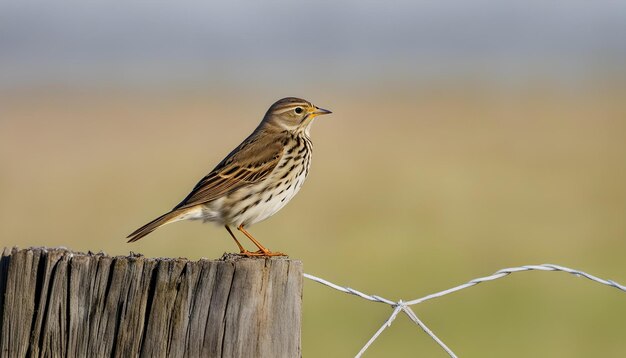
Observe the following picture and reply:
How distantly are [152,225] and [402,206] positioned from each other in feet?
52.8

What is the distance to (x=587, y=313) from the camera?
1623cm

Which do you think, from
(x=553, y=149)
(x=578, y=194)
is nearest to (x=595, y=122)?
(x=553, y=149)

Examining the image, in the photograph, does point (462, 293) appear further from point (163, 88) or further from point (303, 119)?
point (163, 88)

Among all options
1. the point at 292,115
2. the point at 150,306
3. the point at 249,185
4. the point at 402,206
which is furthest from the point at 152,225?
the point at 402,206

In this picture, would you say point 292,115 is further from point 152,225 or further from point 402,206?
point 402,206

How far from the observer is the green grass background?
52.5 feet

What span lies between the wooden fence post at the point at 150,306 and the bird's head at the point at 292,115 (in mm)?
5006

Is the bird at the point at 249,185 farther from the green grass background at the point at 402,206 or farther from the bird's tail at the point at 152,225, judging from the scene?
the green grass background at the point at 402,206

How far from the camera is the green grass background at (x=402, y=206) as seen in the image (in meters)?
16.0

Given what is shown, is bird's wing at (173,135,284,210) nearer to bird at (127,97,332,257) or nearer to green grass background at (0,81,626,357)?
bird at (127,97,332,257)

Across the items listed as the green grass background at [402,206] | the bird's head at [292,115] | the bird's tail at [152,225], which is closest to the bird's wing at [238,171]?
the bird's tail at [152,225]

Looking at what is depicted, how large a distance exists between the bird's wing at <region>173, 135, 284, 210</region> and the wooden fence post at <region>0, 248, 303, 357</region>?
3.60 meters

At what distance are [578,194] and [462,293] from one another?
23.2 ft

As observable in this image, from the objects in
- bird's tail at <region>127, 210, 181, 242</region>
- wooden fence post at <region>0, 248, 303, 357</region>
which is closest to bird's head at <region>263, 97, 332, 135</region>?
bird's tail at <region>127, 210, 181, 242</region>
